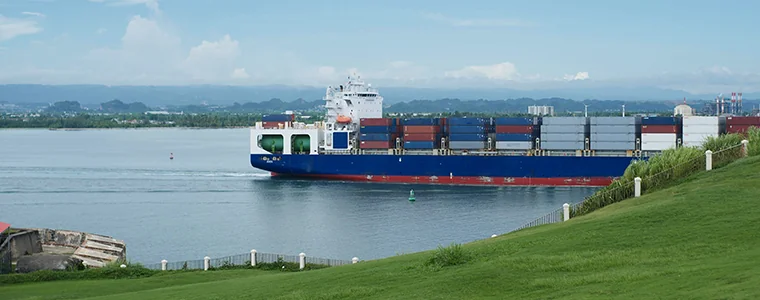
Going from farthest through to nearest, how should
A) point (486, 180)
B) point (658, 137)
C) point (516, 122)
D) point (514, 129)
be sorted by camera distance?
point (516, 122) < point (514, 129) < point (486, 180) < point (658, 137)

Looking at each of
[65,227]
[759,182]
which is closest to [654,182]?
[759,182]

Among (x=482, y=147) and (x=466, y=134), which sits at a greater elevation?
(x=466, y=134)

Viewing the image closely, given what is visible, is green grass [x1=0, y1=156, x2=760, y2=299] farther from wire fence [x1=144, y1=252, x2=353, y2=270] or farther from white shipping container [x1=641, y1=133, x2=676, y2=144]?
white shipping container [x1=641, y1=133, x2=676, y2=144]

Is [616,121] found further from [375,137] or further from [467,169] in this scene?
[375,137]

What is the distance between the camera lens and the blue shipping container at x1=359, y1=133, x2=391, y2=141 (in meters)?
55.3

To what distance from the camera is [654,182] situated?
62.2 ft

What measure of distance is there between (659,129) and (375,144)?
1642 cm

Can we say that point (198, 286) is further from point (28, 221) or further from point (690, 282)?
point (28, 221)

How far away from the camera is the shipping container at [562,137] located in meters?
52.7

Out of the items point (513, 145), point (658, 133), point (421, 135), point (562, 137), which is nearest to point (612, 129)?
point (658, 133)

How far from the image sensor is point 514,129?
176 ft

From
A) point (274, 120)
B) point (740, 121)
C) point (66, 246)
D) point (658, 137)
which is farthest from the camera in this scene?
point (274, 120)

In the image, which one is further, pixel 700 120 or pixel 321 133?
pixel 321 133

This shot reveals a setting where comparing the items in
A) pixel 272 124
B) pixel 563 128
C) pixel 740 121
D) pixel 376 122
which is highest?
pixel 740 121
